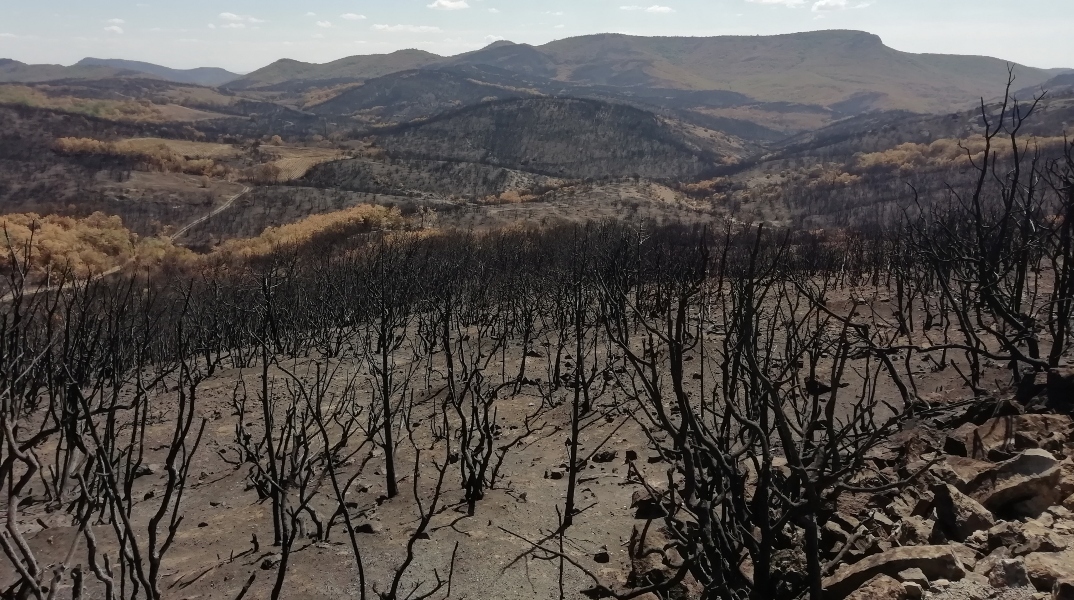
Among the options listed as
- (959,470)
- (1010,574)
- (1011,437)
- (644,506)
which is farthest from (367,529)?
(1011,437)

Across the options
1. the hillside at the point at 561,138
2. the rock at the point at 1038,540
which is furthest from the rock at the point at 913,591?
the hillside at the point at 561,138

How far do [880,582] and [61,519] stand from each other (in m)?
8.47

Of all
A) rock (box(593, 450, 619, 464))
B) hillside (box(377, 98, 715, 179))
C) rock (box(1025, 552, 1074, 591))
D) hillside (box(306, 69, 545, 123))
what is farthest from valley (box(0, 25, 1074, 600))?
hillside (box(306, 69, 545, 123))

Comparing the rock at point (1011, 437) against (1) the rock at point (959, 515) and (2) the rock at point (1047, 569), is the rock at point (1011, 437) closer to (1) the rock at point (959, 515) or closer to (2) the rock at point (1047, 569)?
(1) the rock at point (959, 515)

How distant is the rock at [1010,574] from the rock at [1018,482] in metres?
1.07

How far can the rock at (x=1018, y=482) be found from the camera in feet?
12.1

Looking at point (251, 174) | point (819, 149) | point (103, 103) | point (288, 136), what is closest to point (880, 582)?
point (251, 174)

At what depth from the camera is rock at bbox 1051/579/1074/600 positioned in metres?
2.52

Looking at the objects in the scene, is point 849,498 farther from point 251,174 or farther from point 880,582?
point 251,174

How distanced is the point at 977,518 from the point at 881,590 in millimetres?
1102

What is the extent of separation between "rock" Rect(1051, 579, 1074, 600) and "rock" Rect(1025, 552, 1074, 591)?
0.12 metres

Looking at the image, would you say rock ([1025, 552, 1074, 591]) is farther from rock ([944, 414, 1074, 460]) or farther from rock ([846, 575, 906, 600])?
rock ([944, 414, 1074, 460])

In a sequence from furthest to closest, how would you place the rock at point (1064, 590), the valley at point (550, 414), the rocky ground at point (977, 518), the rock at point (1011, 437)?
the rock at point (1011, 437), the valley at point (550, 414), the rocky ground at point (977, 518), the rock at point (1064, 590)

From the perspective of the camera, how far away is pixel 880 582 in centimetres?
305
